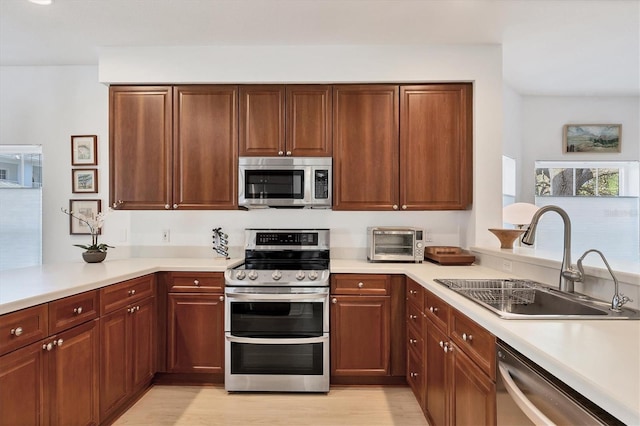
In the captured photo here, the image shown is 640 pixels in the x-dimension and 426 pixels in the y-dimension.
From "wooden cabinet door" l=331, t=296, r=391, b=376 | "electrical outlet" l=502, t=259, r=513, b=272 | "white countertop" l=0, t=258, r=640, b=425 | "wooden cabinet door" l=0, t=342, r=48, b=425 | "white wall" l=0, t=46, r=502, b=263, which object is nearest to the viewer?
"white countertop" l=0, t=258, r=640, b=425

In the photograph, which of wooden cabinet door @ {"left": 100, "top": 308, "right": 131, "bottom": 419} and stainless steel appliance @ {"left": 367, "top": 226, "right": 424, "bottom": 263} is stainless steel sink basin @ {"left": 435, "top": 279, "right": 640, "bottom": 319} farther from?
wooden cabinet door @ {"left": 100, "top": 308, "right": 131, "bottom": 419}

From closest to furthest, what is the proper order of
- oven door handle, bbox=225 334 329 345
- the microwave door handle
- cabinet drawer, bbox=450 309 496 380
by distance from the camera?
the microwave door handle
cabinet drawer, bbox=450 309 496 380
oven door handle, bbox=225 334 329 345

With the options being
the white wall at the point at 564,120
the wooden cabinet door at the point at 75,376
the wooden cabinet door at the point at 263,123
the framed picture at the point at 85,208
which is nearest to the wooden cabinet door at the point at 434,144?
the wooden cabinet door at the point at 263,123

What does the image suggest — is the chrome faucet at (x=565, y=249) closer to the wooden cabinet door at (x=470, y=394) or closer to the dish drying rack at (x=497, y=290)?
the dish drying rack at (x=497, y=290)

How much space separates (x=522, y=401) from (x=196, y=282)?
2.26 metres

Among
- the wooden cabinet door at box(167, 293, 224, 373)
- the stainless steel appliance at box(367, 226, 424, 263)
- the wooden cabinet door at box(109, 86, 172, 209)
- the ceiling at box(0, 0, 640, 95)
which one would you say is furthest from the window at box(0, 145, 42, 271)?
the stainless steel appliance at box(367, 226, 424, 263)

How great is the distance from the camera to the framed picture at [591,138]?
4254 mm

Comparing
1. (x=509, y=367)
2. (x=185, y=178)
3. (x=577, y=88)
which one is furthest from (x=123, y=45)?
(x=577, y=88)

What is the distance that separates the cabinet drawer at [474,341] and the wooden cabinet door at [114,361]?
1.91 meters

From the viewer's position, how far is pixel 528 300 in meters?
1.93

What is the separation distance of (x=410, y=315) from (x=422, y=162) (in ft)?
3.94

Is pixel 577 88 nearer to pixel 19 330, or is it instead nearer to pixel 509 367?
pixel 509 367

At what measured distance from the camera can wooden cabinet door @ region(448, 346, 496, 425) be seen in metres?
1.39

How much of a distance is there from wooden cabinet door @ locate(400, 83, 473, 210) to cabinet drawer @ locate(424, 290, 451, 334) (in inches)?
39.5
